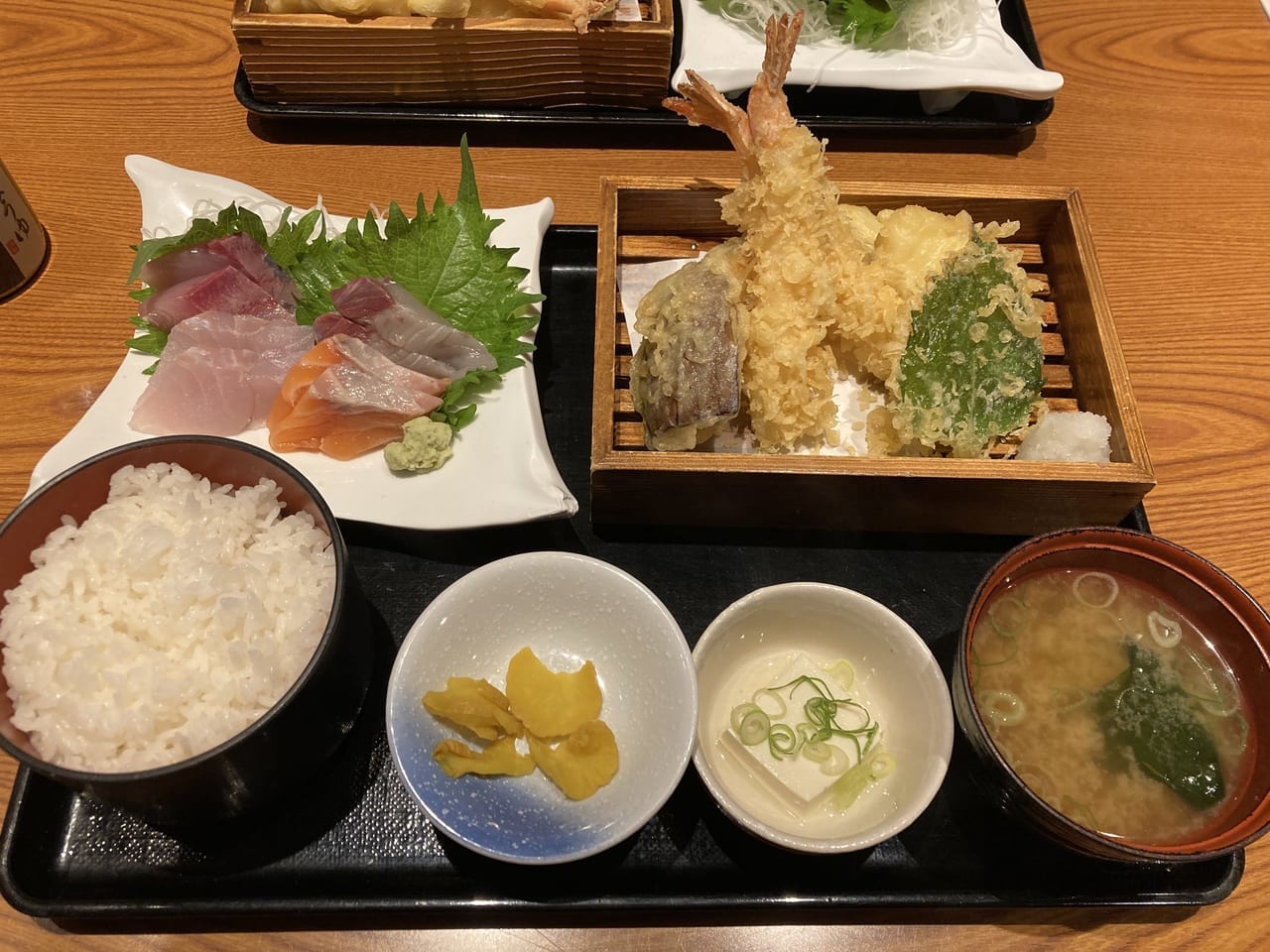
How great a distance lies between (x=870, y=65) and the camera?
94.9 inches

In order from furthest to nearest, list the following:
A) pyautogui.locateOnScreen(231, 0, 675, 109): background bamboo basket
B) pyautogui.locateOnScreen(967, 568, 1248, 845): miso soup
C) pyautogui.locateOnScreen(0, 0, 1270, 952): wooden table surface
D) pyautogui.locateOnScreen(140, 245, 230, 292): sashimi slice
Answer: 1. pyautogui.locateOnScreen(231, 0, 675, 109): background bamboo basket
2. pyautogui.locateOnScreen(0, 0, 1270, 952): wooden table surface
3. pyautogui.locateOnScreen(140, 245, 230, 292): sashimi slice
4. pyautogui.locateOnScreen(967, 568, 1248, 845): miso soup

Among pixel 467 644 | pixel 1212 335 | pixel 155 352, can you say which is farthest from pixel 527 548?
pixel 1212 335

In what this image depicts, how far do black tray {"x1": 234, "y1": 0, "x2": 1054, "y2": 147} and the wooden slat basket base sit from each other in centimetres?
53

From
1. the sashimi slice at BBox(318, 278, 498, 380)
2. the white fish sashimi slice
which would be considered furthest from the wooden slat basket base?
the white fish sashimi slice

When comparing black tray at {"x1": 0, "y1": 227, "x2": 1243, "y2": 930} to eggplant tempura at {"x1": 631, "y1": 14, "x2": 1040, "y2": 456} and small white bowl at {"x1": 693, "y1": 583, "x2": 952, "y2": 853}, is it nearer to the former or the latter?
small white bowl at {"x1": 693, "y1": 583, "x2": 952, "y2": 853}

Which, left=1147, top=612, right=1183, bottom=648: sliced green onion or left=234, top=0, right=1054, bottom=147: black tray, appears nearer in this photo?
left=1147, top=612, right=1183, bottom=648: sliced green onion

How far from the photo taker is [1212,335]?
221cm

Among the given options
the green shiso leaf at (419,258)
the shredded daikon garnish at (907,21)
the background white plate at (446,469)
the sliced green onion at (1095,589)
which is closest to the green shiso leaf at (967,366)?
the sliced green onion at (1095,589)

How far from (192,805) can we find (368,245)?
4.29 ft

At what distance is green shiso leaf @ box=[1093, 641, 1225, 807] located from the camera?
4.54 feet

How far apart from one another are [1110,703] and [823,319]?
977mm

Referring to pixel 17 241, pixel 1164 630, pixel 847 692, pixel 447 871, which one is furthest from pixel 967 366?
pixel 17 241

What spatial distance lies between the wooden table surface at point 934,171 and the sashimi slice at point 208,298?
269mm

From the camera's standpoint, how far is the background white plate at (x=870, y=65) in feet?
7.75
